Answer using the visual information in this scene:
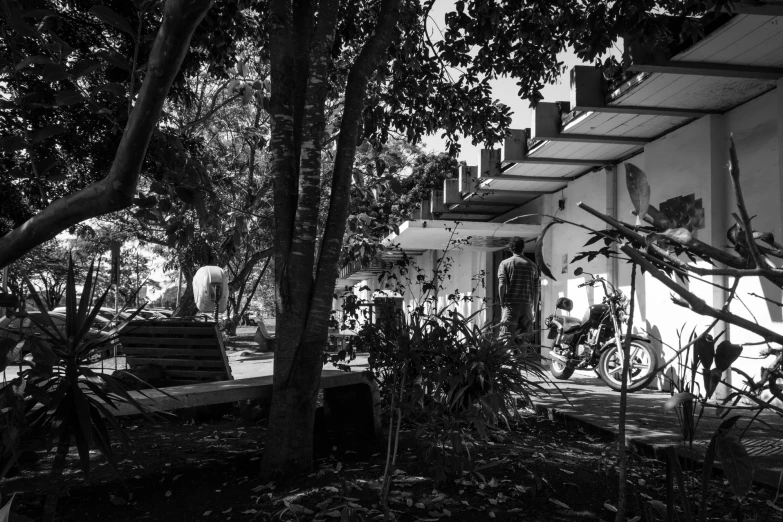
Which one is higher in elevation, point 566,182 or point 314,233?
point 566,182

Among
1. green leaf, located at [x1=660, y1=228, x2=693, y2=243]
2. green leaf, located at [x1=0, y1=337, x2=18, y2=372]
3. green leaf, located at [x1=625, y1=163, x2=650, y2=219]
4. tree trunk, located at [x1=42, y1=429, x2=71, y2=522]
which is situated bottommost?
tree trunk, located at [x1=42, y1=429, x2=71, y2=522]

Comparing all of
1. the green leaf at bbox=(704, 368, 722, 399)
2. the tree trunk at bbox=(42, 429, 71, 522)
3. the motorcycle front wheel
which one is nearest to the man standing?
the motorcycle front wheel

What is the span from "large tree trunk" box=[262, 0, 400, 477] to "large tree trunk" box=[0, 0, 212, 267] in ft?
5.71

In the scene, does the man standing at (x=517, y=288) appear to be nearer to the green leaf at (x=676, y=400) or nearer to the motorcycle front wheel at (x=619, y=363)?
the motorcycle front wheel at (x=619, y=363)

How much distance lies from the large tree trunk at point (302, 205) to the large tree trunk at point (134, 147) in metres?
1.74

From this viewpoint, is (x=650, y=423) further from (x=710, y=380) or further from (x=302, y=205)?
(x=710, y=380)

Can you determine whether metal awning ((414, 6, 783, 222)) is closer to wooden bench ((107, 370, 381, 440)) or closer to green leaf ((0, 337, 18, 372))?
wooden bench ((107, 370, 381, 440))

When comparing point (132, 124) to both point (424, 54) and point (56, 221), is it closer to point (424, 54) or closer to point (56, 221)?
point (56, 221)

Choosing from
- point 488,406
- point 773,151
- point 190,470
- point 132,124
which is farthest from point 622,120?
point 132,124

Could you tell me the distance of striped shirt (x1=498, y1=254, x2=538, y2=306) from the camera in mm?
7355

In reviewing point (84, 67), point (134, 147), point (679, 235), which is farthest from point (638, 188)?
point (84, 67)

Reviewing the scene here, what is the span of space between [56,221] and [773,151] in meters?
6.81

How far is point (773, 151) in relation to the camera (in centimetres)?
644

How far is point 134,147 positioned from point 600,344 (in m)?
7.72
